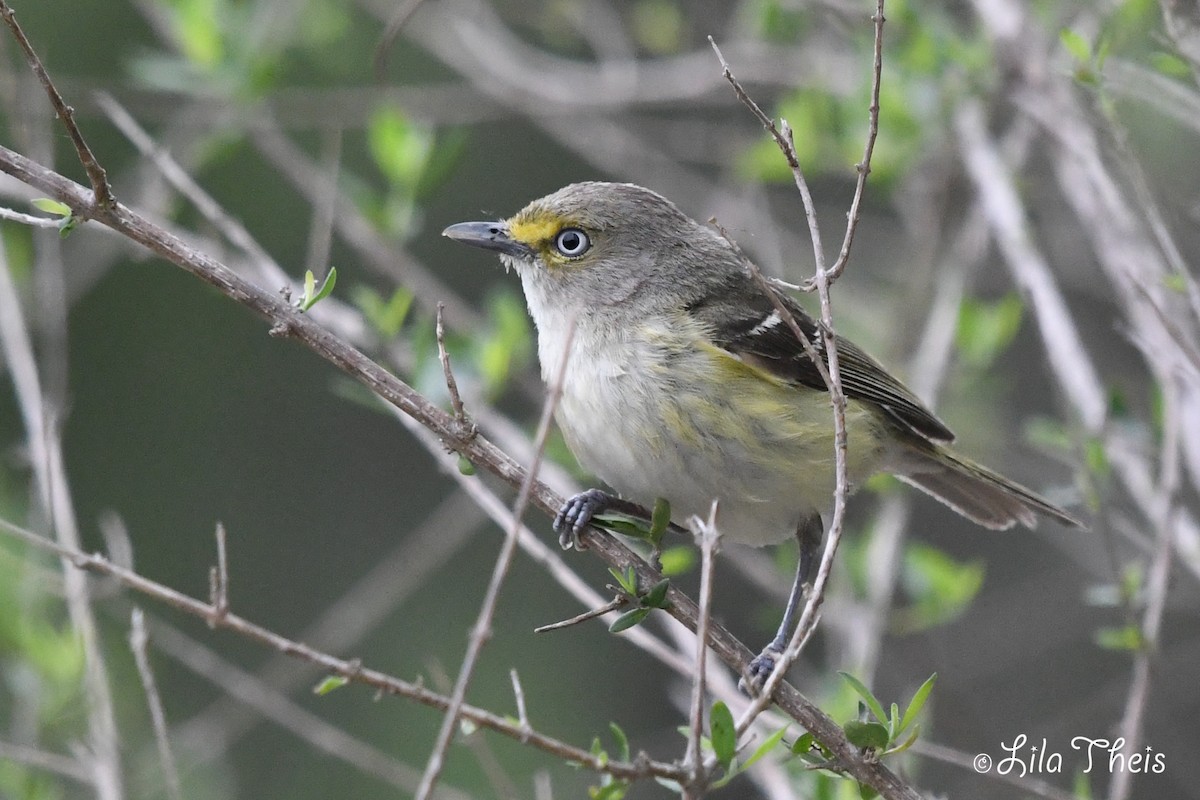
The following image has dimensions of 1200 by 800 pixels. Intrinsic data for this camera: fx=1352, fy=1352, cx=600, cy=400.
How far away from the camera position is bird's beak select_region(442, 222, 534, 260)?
4.50 m

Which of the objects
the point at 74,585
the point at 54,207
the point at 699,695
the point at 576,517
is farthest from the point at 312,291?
the point at 699,695

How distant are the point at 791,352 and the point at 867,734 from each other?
67.9 inches

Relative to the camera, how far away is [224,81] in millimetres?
5598

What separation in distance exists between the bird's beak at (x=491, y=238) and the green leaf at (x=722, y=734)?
2162 mm

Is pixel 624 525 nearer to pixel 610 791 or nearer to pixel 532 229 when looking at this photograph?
pixel 610 791

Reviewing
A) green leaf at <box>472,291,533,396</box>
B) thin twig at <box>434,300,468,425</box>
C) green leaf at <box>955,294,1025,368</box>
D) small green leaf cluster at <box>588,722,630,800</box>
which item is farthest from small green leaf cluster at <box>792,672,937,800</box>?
green leaf at <box>955,294,1025,368</box>

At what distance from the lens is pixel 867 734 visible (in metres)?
3.00

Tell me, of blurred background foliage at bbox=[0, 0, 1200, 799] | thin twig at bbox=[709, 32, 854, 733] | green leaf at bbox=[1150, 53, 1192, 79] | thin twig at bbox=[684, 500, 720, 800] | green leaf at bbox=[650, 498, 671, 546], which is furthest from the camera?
blurred background foliage at bbox=[0, 0, 1200, 799]

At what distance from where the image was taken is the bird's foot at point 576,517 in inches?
142

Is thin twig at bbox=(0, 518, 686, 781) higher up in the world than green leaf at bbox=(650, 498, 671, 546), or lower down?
lower down

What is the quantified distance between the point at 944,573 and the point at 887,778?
233 cm

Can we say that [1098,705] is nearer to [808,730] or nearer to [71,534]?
[808,730]

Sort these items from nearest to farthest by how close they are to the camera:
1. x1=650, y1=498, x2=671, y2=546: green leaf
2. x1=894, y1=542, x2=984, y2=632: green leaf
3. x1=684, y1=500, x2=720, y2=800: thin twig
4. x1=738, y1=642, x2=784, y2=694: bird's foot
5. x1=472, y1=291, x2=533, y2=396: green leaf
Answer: x1=684, y1=500, x2=720, y2=800: thin twig < x1=650, y1=498, x2=671, y2=546: green leaf < x1=738, y1=642, x2=784, y2=694: bird's foot < x1=472, y1=291, x2=533, y2=396: green leaf < x1=894, y1=542, x2=984, y2=632: green leaf

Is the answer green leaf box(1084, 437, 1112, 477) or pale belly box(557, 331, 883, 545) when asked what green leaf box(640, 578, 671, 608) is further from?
green leaf box(1084, 437, 1112, 477)
